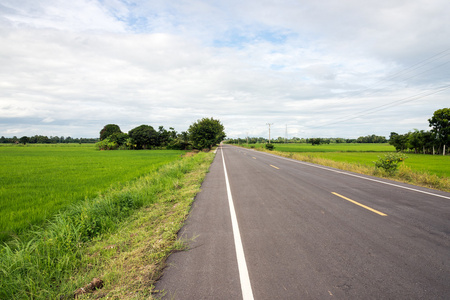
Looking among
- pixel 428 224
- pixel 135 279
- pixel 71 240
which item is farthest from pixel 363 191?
pixel 71 240

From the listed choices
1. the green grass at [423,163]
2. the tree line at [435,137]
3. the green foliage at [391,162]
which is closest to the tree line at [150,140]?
the green grass at [423,163]

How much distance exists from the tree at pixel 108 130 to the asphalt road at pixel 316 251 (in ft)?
339

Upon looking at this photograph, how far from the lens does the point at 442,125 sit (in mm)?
40688

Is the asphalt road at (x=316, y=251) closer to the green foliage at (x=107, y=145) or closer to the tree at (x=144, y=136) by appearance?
the tree at (x=144, y=136)

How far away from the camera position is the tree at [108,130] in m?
94.9

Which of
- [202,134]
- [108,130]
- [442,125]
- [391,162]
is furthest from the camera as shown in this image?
[108,130]

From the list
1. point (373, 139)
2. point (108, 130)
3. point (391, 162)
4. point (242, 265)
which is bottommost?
point (242, 265)

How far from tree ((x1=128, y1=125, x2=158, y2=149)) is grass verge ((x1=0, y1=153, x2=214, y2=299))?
190ft

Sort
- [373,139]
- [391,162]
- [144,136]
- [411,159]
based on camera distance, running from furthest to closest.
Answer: [373,139] → [144,136] → [411,159] → [391,162]

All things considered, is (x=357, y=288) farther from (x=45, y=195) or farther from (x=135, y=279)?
(x=45, y=195)

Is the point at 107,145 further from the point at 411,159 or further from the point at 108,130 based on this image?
the point at 411,159

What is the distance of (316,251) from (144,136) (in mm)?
62192

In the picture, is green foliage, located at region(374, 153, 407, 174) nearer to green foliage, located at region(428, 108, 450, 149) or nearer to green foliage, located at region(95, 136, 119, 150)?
green foliage, located at region(428, 108, 450, 149)

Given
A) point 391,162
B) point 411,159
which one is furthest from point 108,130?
point 391,162
